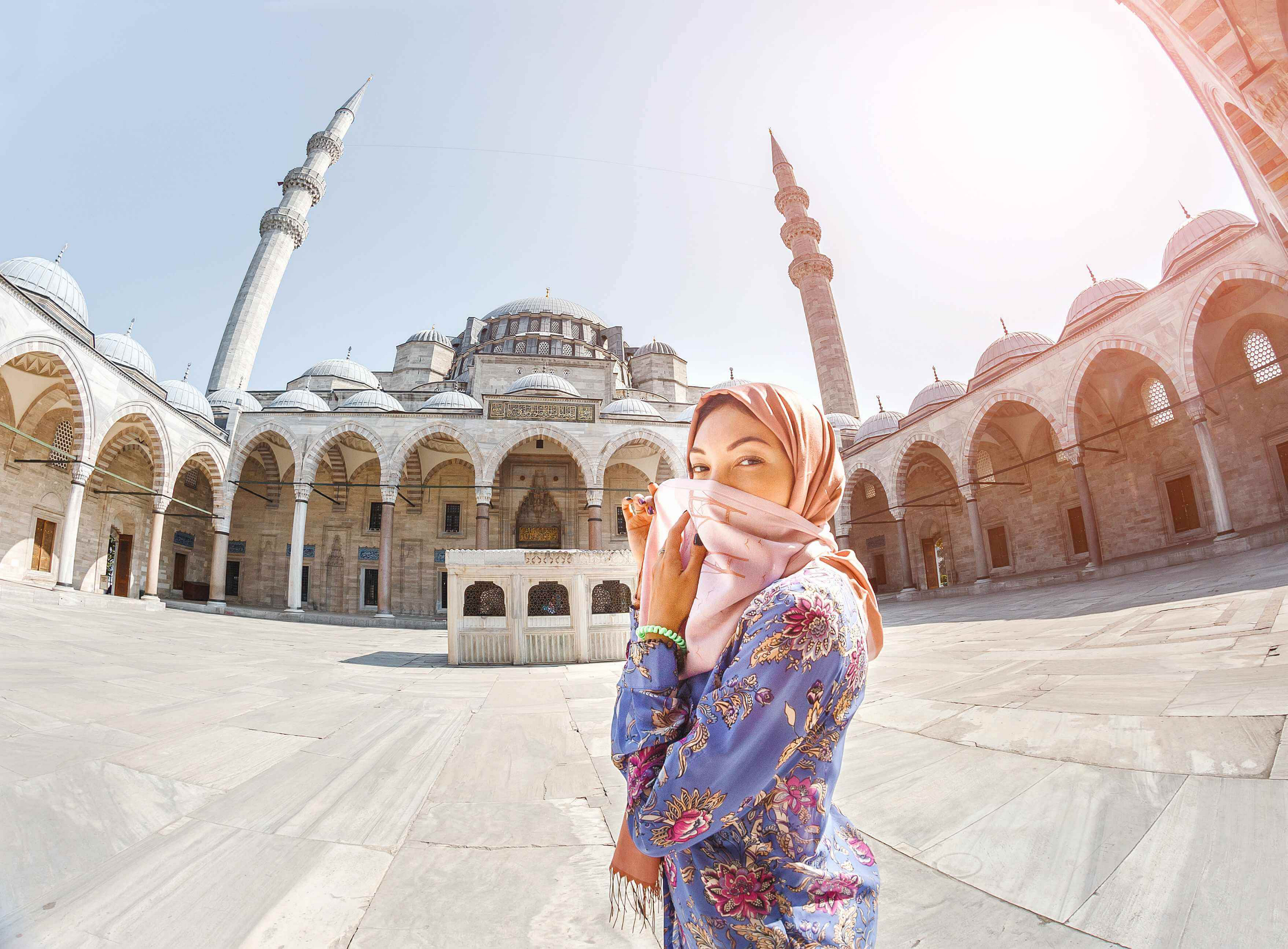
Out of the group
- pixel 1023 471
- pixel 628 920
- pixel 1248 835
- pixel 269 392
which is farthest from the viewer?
pixel 269 392

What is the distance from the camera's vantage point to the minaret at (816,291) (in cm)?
2395

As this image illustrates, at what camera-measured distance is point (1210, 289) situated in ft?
32.9

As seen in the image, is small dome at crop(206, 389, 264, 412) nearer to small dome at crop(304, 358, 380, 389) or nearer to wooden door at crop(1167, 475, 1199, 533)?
small dome at crop(304, 358, 380, 389)

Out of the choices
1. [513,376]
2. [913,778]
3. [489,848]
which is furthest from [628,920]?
[513,376]

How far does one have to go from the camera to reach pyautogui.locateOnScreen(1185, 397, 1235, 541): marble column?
10.3m

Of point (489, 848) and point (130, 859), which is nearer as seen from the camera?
point (130, 859)

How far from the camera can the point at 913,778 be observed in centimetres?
212

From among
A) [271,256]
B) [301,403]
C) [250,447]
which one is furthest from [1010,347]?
[271,256]

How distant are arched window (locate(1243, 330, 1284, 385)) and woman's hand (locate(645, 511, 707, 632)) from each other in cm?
1690

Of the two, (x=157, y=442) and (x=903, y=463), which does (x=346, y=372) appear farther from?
(x=903, y=463)

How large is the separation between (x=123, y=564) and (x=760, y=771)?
21.1 metres

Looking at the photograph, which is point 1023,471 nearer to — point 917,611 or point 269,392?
point 917,611

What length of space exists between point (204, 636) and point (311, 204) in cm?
2668

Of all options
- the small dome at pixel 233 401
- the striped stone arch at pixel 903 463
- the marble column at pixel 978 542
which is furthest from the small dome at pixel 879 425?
the small dome at pixel 233 401
